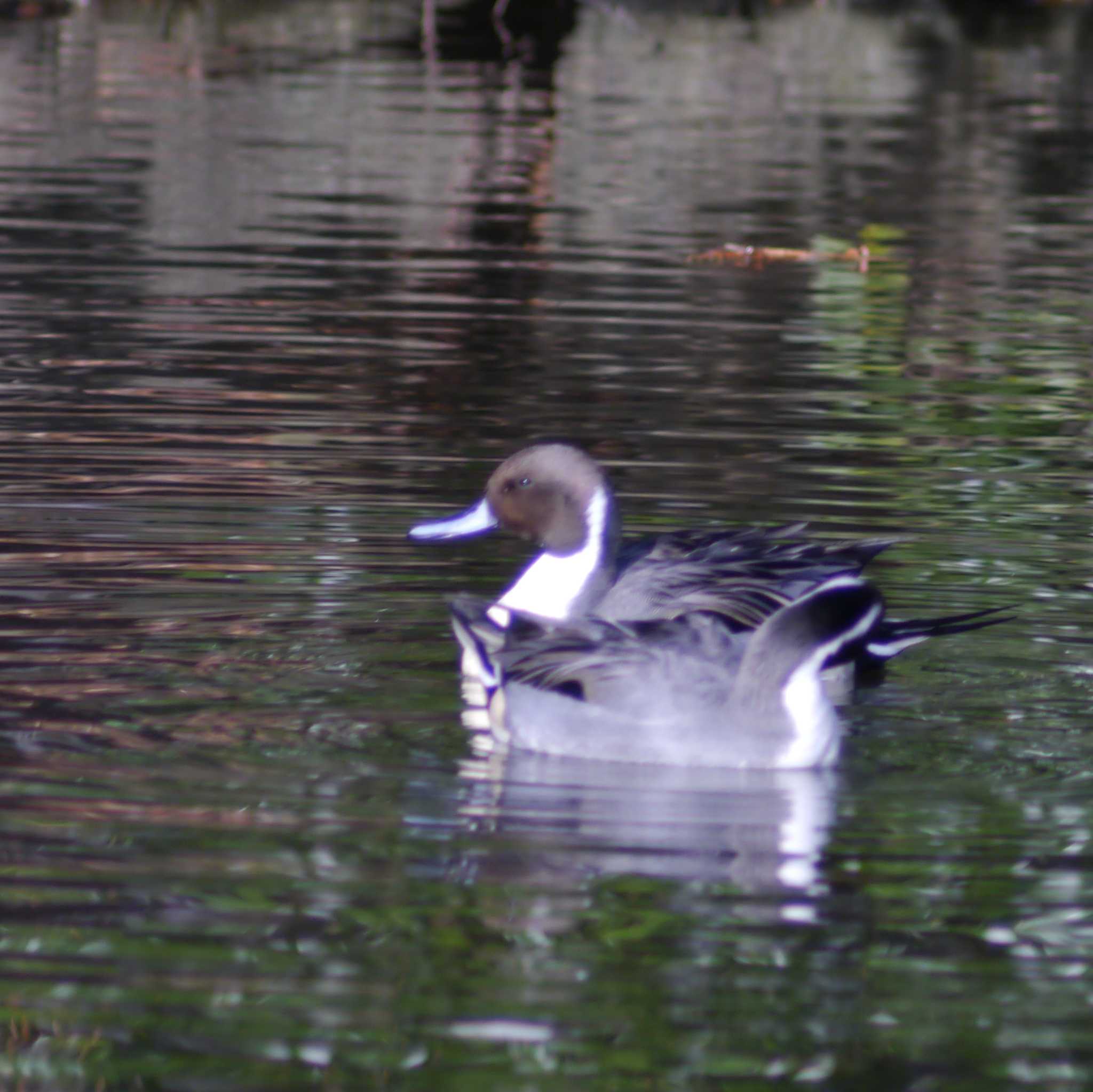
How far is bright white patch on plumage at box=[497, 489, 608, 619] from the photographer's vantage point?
23.6ft

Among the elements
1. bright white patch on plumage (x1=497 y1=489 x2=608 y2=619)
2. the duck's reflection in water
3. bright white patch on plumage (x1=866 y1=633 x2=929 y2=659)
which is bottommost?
the duck's reflection in water

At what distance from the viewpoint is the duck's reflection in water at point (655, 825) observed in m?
5.34

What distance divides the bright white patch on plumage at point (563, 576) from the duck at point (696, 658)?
0.14 meters

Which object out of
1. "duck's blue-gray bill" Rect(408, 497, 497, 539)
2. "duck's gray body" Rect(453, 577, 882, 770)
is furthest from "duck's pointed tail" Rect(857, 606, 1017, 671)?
"duck's blue-gray bill" Rect(408, 497, 497, 539)

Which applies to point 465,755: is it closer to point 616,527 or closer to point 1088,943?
point 616,527

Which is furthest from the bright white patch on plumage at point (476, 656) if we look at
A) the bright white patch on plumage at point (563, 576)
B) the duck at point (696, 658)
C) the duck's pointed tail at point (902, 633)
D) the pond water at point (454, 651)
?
the duck's pointed tail at point (902, 633)

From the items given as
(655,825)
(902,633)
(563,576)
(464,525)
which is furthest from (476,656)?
→ (902,633)

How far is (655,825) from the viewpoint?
5.66 m

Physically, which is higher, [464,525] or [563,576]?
[464,525]

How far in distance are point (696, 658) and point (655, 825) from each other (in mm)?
584

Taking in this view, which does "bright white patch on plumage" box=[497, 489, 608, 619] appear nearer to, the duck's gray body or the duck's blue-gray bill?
the duck's blue-gray bill

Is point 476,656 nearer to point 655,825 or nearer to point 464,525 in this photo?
point 655,825

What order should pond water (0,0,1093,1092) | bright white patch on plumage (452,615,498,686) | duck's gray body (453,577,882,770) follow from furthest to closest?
bright white patch on plumage (452,615,498,686)
duck's gray body (453,577,882,770)
pond water (0,0,1093,1092)

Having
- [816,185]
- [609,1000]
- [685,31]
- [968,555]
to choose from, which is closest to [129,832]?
[609,1000]
